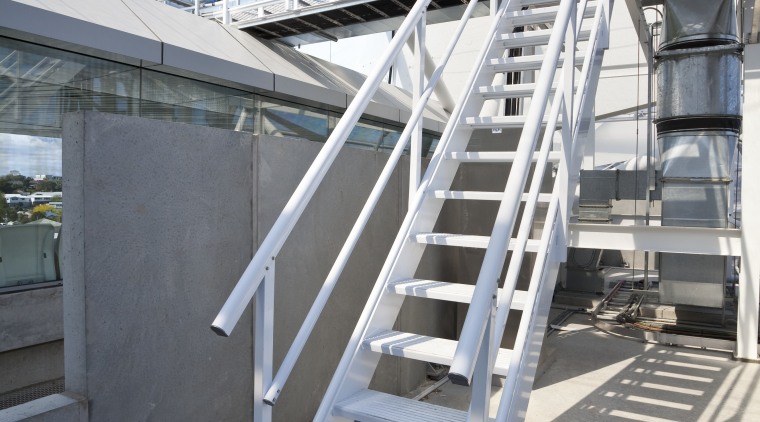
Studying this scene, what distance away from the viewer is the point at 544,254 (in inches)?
105

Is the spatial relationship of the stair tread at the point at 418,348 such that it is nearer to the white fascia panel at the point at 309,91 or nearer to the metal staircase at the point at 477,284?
the metal staircase at the point at 477,284

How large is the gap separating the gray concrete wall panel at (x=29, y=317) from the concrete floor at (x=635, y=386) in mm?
3357

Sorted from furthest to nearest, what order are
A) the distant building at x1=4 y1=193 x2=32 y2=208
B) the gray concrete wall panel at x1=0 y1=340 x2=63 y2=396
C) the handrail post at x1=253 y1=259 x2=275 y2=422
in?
the gray concrete wall panel at x1=0 y1=340 x2=63 y2=396 < the distant building at x1=4 y1=193 x2=32 y2=208 < the handrail post at x1=253 y1=259 x2=275 y2=422

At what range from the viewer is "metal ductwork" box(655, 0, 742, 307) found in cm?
657

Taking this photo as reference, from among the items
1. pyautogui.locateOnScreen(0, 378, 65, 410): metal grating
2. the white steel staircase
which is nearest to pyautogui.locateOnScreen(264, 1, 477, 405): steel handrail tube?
the white steel staircase

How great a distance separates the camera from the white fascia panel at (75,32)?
4.41 m

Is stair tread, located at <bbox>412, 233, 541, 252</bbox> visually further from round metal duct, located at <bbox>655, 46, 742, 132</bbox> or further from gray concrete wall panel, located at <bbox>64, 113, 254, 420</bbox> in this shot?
round metal duct, located at <bbox>655, 46, 742, 132</bbox>

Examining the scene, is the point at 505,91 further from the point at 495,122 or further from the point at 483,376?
the point at 483,376

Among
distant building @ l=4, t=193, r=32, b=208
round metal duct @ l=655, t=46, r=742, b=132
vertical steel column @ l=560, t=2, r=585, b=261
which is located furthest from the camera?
round metal duct @ l=655, t=46, r=742, b=132

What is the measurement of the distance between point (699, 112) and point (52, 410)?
6711 millimetres

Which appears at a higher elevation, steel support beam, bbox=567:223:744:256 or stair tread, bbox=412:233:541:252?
stair tread, bbox=412:233:541:252

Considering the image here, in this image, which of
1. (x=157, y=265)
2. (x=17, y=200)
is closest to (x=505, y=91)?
(x=157, y=265)

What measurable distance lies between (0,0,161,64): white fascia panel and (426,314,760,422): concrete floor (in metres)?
3.86

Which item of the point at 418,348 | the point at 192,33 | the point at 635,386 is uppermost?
the point at 192,33
